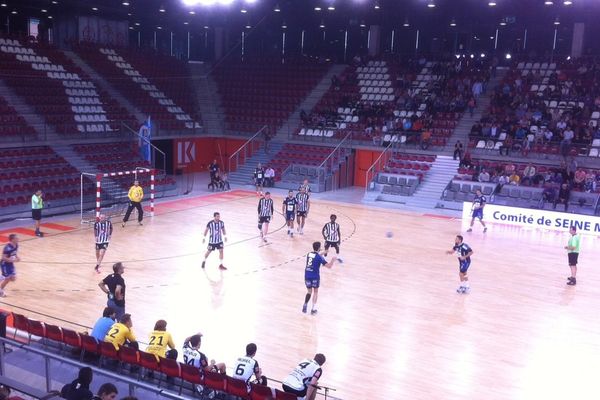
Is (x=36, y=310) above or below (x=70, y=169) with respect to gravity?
below

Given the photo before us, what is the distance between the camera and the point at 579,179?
91.9ft

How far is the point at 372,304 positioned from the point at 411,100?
77.1 feet

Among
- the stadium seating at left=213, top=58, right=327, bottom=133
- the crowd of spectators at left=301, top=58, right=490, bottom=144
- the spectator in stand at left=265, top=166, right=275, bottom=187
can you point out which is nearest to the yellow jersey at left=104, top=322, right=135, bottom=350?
the spectator in stand at left=265, top=166, right=275, bottom=187

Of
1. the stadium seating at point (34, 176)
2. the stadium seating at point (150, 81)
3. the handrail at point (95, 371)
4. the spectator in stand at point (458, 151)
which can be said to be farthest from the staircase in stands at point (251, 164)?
the handrail at point (95, 371)

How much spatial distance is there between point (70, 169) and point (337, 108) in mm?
16385

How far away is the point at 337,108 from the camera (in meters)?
Result: 38.4

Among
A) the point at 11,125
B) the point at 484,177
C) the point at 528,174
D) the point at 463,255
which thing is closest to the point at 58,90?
the point at 11,125

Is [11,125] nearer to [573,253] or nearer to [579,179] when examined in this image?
[573,253]

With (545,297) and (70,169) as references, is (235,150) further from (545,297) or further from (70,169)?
(545,297)

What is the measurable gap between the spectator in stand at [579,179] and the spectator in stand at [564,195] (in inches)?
30.1

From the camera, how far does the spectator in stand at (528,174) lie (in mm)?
28859

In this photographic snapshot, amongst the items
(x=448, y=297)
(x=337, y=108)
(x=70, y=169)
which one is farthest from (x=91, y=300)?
(x=337, y=108)

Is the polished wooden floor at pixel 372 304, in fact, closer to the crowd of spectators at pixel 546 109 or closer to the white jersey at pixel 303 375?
the white jersey at pixel 303 375

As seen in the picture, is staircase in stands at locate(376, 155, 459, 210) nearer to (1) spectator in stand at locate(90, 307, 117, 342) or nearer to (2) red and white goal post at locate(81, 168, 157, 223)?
(2) red and white goal post at locate(81, 168, 157, 223)
